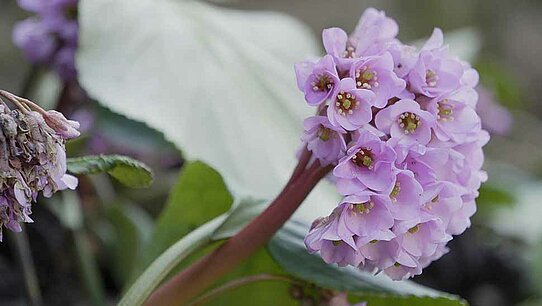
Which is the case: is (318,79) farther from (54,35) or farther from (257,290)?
(54,35)

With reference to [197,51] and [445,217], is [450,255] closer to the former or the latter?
[197,51]

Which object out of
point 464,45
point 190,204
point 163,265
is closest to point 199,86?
point 190,204

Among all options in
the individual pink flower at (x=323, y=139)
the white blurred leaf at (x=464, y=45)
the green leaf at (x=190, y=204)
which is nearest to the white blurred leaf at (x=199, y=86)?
the green leaf at (x=190, y=204)

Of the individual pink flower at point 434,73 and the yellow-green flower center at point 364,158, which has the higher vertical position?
the individual pink flower at point 434,73

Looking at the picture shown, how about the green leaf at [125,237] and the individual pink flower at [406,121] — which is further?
the green leaf at [125,237]

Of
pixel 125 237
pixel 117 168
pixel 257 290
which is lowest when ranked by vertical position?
pixel 125 237

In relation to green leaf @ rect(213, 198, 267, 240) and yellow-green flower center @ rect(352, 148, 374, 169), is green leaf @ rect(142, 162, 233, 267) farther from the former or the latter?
yellow-green flower center @ rect(352, 148, 374, 169)

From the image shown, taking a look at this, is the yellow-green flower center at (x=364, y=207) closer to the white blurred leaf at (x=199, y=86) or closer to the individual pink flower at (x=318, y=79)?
the individual pink flower at (x=318, y=79)
